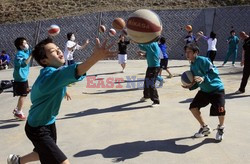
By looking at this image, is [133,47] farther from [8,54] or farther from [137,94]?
[137,94]

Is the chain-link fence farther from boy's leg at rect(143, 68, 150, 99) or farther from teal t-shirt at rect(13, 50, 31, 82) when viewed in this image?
teal t-shirt at rect(13, 50, 31, 82)

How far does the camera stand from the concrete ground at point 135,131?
197 inches

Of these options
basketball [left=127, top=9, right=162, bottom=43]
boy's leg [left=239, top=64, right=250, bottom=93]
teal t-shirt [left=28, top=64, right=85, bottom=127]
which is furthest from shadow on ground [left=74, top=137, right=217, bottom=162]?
boy's leg [left=239, top=64, right=250, bottom=93]

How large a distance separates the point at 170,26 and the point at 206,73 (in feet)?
46.5

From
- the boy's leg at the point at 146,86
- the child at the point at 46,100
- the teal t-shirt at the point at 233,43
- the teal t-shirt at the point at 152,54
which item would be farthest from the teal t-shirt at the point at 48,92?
the teal t-shirt at the point at 233,43

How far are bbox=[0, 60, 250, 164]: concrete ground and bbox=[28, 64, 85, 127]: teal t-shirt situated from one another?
144cm

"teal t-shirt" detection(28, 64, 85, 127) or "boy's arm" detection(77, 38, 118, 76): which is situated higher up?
"boy's arm" detection(77, 38, 118, 76)

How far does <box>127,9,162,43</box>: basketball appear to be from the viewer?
4.53 m

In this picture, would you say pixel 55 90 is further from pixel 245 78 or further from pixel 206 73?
pixel 245 78

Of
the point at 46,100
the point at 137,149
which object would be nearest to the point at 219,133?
the point at 137,149

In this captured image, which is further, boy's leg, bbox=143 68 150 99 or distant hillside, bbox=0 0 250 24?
distant hillside, bbox=0 0 250 24

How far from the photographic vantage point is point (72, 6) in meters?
23.5

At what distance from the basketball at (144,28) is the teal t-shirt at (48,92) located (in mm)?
1476

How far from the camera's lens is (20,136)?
20.2 ft
